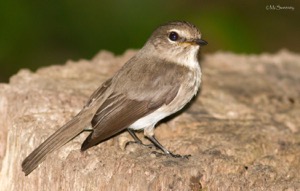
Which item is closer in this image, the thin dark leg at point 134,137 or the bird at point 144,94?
the bird at point 144,94

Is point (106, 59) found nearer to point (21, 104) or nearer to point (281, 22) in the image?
point (21, 104)

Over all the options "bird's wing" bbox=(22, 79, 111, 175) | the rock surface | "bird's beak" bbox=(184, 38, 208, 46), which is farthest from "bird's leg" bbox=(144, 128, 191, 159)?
"bird's beak" bbox=(184, 38, 208, 46)

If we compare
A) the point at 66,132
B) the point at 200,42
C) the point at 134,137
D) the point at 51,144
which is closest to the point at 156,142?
the point at 134,137

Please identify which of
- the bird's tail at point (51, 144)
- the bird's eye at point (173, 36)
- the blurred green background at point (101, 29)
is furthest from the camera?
the blurred green background at point (101, 29)

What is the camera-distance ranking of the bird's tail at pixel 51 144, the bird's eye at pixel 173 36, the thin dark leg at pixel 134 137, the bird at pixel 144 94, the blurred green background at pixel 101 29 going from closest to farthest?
the bird's tail at pixel 51 144 → the bird at pixel 144 94 → the thin dark leg at pixel 134 137 → the bird's eye at pixel 173 36 → the blurred green background at pixel 101 29

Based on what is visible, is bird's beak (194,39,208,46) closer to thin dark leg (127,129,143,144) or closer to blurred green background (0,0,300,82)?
thin dark leg (127,129,143,144)

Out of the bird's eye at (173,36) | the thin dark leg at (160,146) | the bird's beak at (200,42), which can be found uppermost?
the bird's eye at (173,36)

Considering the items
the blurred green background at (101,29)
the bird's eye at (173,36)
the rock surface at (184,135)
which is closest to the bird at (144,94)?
the bird's eye at (173,36)

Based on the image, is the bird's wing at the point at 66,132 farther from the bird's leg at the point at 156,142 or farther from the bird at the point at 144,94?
the bird's leg at the point at 156,142
